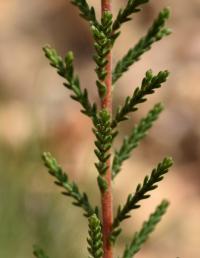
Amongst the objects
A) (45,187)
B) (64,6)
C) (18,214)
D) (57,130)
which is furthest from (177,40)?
(18,214)

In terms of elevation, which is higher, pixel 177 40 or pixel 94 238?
pixel 94 238

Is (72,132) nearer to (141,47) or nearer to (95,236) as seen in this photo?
(141,47)

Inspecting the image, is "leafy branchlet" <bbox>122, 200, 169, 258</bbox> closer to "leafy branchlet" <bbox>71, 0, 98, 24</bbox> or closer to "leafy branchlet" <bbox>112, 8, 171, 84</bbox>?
"leafy branchlet" <bbox>112, 8, 171, 84</bbox>

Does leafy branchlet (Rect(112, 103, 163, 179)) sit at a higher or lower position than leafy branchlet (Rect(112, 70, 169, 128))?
lower

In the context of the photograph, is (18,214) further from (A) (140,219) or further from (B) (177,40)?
(B) (177,40)

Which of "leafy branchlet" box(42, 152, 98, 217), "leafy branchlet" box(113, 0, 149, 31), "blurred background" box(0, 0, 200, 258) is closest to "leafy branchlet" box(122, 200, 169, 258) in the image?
"leafy branchlet" box(42, 152, 98, 217)

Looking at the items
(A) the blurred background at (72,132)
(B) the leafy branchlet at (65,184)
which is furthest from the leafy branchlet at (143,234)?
(A) the blurred background at (72,132)

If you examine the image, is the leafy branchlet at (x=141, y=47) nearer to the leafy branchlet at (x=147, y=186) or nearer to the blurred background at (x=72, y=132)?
the leafy branchlet at (x=147, y=186)
